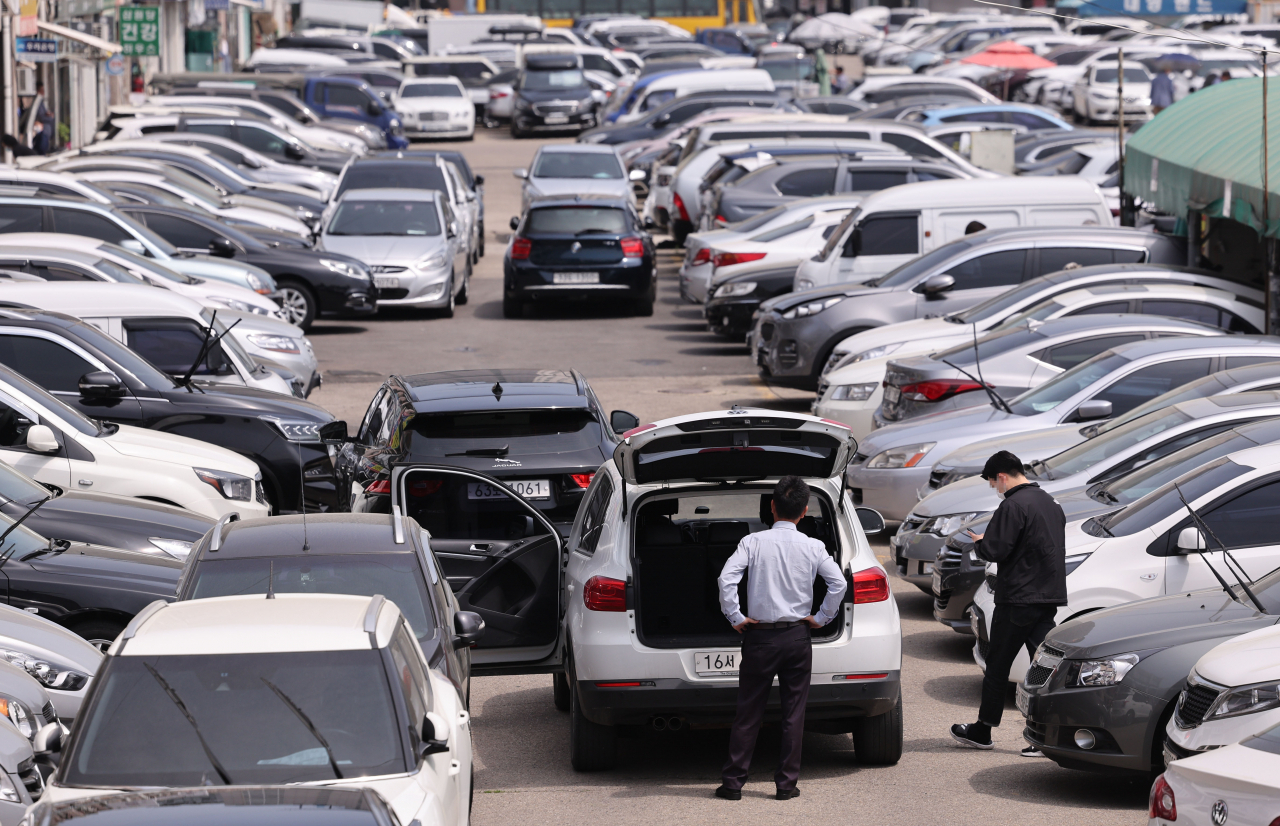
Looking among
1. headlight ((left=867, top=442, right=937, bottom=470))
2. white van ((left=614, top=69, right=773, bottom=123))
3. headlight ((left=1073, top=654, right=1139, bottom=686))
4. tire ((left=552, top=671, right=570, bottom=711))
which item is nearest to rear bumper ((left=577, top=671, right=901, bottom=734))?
headlight ((left=1073, top=654, right=1139, bottom=686))

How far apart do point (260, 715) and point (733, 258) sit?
17.2 meters

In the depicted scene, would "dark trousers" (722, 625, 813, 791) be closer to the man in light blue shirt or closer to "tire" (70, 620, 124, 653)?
the man in light blue shirt

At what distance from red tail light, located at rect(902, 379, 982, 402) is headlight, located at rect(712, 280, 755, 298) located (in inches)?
282

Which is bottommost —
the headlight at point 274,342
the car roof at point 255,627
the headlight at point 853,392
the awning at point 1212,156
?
the headlight at point 853,392

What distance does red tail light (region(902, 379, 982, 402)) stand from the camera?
14305 mm

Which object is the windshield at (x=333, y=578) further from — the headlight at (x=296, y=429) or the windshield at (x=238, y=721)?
the headlight at (x=296, y=429)

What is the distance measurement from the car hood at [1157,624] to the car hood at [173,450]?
627 centimetres

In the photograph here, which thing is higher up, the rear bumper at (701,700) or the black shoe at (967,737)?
the rear bumper at (701,700)

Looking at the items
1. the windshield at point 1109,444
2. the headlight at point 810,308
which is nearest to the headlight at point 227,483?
the windshield at point 1109,444

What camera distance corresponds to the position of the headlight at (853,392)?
15.7m

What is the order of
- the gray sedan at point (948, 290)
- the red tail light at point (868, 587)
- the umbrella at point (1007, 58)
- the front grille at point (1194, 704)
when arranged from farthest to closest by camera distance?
the umbrella at point (1007, 58), the gray sedan at point (948, 290), the red tail light at point (868, 587), the front grille at point (1194, 704)

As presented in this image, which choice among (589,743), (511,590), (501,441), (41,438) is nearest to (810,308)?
(501,441)

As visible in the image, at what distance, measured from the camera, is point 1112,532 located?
9.43m

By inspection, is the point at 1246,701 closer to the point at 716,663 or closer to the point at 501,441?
the point at 716,663
